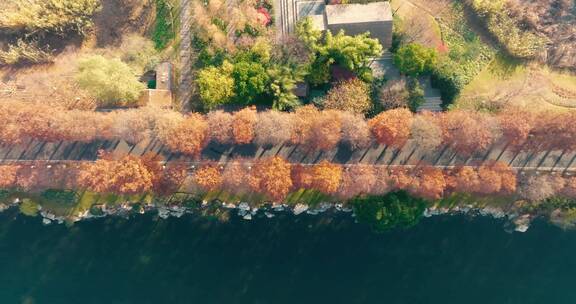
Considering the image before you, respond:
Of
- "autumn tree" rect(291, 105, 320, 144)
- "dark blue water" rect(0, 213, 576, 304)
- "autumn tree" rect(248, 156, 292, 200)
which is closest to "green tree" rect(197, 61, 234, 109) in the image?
"autumn tree" rect(291, 105, 320, 144)

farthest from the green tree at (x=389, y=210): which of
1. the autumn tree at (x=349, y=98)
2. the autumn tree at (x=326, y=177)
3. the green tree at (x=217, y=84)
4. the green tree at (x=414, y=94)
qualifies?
the green tree at (x=217, y=84)

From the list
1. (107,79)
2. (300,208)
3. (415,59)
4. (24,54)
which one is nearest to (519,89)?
(415,59)

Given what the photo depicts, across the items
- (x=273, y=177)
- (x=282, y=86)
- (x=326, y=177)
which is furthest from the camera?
(x=282, y=86)

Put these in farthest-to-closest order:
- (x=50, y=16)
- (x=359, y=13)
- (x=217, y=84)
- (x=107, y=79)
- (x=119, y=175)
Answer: (x=50, y=16) → (x=359, y=13) → (x=217, y=84) → (x=107, y=79) → (x=119, y=175)

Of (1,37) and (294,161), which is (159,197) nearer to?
(294,161)

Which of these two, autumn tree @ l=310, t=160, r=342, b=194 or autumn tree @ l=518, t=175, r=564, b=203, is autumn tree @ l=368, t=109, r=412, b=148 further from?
autumn tree @ l=518, t=175, r=564, b=203

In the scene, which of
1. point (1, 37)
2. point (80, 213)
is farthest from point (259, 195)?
point (1, 37)

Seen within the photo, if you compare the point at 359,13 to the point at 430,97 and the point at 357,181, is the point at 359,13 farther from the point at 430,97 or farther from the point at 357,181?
the point at 357,181
